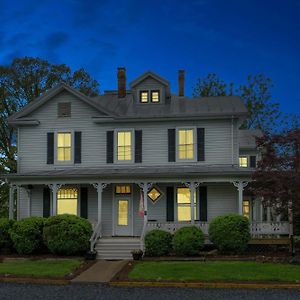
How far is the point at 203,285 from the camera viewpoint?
559 inches

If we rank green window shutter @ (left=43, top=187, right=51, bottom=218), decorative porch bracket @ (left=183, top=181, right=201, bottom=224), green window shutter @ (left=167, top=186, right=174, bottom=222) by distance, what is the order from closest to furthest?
decorative porch bracket @ (left=183, top=181, right=201, bottom=224) < green window shutter @ (left=167, top=186, right=174, bottom=222) < green window shutter @ (left=43, top=187, right=51, bottom=218)

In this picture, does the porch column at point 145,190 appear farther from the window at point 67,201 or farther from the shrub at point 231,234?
the window at point 67,201

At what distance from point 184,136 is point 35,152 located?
773 centimetres

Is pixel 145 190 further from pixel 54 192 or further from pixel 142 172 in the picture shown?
pixel 54 192

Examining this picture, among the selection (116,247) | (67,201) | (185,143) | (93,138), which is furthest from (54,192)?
(185,143)

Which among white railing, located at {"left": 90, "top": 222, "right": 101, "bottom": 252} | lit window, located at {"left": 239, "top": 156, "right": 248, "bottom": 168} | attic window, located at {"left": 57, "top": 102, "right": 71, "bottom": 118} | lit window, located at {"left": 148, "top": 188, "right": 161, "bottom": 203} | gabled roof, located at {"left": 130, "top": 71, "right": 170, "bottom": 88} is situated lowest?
white railing, located at {"left": 90, "top": 222, "right": 101, "bottom": 252}

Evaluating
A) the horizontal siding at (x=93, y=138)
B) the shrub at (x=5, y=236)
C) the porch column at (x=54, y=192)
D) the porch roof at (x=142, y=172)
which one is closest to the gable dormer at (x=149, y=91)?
the horizontal siding at (x=93, y=138)

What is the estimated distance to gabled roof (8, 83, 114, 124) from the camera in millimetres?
24688

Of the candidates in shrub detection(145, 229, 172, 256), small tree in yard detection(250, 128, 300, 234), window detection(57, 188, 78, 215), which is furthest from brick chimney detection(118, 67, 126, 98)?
small tree in yard detection(250, 128, 300, 234)

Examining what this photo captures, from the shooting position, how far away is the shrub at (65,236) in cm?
2048

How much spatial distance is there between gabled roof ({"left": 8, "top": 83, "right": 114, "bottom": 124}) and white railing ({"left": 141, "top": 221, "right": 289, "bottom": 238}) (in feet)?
20.6

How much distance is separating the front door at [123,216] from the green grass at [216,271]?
5.89 m

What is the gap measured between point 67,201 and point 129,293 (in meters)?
11.9

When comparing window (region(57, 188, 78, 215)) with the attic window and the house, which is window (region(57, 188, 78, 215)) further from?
the attic window
